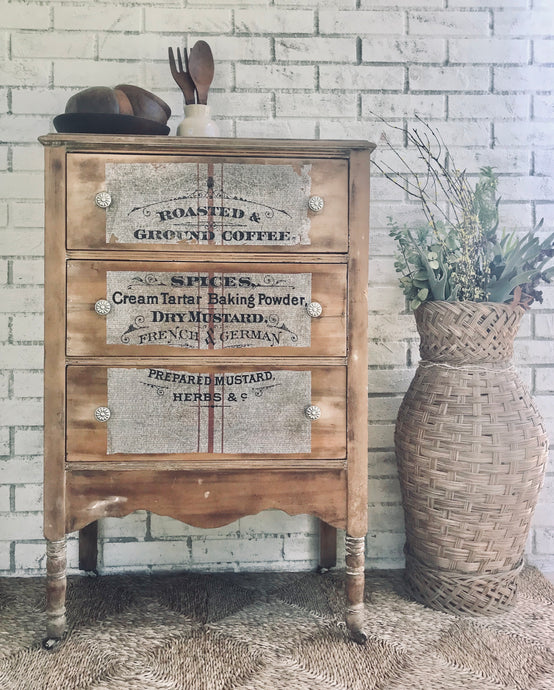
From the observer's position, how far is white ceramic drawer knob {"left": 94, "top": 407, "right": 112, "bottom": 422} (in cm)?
133

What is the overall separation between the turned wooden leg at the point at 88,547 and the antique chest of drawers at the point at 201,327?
392 mm

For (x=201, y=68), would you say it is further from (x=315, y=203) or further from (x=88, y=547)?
(x=88, y=547)

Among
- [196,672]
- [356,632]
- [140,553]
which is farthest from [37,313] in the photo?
[356,632]

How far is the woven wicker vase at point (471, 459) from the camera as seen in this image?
1.48m

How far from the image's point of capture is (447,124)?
1.88 m

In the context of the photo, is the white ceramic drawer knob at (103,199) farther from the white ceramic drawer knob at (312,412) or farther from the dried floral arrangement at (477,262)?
the dried floral arrangement at (477,262)

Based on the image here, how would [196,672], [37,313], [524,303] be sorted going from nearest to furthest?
[196,672] < [524,303] < [37,313]

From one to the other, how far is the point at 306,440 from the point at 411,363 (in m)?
0.66

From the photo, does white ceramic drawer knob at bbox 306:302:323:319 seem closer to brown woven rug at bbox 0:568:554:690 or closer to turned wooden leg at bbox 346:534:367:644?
turned wooden leg at bbox 346:534:367:644

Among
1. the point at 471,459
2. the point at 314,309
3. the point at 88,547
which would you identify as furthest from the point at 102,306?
the point at 471,459

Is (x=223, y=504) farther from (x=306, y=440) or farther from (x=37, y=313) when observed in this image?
(x=37, y=313)

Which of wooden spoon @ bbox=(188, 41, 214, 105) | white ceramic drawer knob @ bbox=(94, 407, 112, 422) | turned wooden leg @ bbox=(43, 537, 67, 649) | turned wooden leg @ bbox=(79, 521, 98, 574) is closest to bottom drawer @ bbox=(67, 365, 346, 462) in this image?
white ceramic drawer knob @ bbox=(94, 407, 112, 422)

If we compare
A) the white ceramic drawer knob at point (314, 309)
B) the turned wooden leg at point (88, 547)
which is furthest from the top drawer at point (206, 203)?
the turned wooden leg at point (88, 547)

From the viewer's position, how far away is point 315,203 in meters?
1.35
